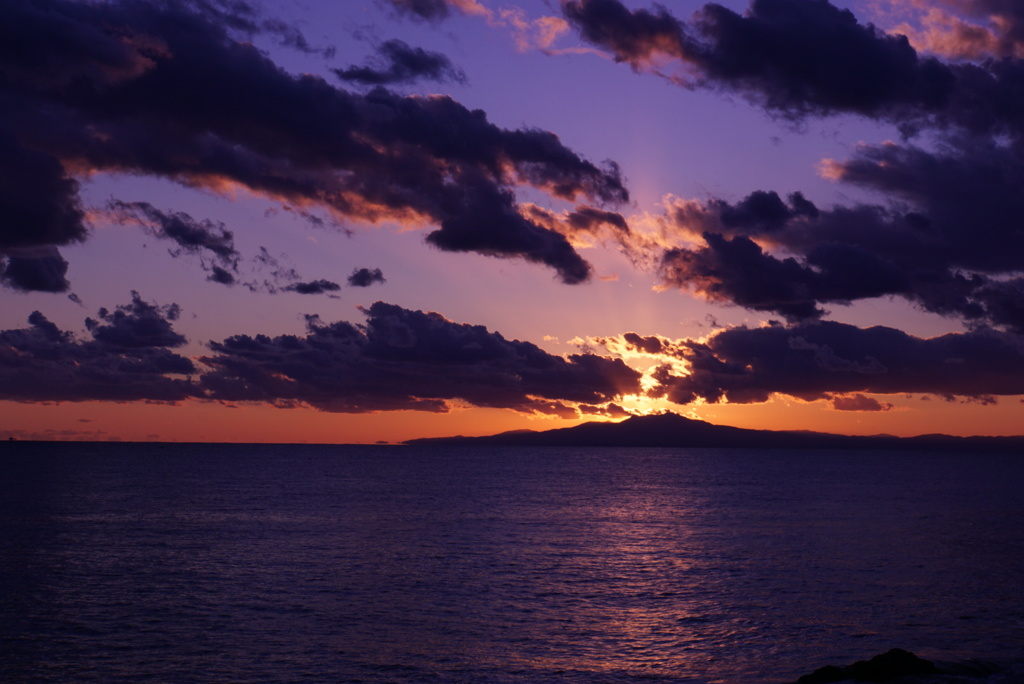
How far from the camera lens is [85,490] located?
133 metres

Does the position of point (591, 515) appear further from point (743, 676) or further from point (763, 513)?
point (743, 676)

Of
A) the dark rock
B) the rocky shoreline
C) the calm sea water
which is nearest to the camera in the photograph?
the rocky shoreline

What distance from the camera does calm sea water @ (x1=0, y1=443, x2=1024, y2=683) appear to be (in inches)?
1371

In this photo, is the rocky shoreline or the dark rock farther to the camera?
the dark rock

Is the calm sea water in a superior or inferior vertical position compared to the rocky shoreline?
inferior

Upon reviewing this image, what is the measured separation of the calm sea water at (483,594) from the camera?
34.8m

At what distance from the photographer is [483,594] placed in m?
48.9

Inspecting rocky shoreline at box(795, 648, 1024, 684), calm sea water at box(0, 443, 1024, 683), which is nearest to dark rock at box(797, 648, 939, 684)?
rocky shoreline at box(795, 648, 1024, 684)

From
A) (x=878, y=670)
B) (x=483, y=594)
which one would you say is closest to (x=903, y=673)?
(x=878, y=670)

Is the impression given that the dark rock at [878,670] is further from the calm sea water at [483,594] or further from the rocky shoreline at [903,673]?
the calm sea water at [483,594]

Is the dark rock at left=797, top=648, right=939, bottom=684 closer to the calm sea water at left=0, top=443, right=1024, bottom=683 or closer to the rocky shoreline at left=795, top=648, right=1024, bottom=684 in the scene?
the rocky shoreline at left=795, top=648, right=1024, bottom=684

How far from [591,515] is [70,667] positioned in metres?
76.4

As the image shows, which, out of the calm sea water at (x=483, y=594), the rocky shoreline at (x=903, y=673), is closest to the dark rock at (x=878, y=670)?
the rocky shoreline at (x=903, y=673)

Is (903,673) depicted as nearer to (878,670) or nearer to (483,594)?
(878,670)
